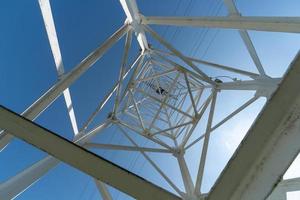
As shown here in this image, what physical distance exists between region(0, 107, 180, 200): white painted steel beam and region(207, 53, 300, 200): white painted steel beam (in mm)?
332

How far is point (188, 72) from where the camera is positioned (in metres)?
7.99

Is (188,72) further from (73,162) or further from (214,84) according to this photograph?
(73,162)

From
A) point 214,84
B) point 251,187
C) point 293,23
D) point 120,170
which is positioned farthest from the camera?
point 214,84

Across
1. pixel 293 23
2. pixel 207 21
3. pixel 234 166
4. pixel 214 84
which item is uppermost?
pixel 214 84

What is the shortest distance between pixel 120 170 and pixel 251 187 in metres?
0.67

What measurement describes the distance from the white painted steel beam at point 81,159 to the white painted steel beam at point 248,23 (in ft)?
9.49

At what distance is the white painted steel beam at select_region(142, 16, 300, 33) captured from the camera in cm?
353

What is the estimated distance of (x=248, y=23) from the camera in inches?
161

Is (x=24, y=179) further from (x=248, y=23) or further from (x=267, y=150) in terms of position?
(x=248, y=23)

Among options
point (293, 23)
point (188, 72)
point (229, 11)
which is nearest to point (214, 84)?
point (188, 72)

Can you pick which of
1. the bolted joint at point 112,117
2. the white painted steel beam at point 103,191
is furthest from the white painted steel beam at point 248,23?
the white painted steel beam at point 103,191

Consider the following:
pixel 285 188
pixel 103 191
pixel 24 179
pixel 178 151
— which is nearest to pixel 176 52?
pixel 178 151

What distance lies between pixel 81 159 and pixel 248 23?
3.35m

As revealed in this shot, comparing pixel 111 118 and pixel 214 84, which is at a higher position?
pixel 214 84
